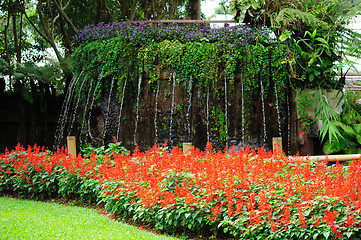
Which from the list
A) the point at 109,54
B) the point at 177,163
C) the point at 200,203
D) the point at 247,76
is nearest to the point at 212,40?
the point at 247,76

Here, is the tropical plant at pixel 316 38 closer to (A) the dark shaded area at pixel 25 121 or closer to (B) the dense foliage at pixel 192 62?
(B) the dense foliage at pixel 192 62

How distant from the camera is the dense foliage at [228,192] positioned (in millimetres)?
3824

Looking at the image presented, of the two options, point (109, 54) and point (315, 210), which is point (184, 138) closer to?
point (109, 54)

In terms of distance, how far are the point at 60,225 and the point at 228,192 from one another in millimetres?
2066

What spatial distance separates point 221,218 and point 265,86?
4977mm

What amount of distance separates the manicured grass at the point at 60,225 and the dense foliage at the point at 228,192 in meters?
0.30

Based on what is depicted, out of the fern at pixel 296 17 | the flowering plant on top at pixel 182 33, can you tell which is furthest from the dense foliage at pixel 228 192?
the flowering plant on top at pixel 182 33

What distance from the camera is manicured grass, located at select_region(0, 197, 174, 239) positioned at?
4.29 m

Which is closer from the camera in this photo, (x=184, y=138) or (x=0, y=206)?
(x=0, y=206)

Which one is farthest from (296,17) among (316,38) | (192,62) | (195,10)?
(195,10)

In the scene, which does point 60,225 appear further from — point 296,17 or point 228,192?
point 296,17

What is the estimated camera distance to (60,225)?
4688mm

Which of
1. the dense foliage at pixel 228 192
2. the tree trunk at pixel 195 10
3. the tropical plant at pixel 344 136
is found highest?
the tree trunk at pixel 195 10

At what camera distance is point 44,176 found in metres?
6.45
